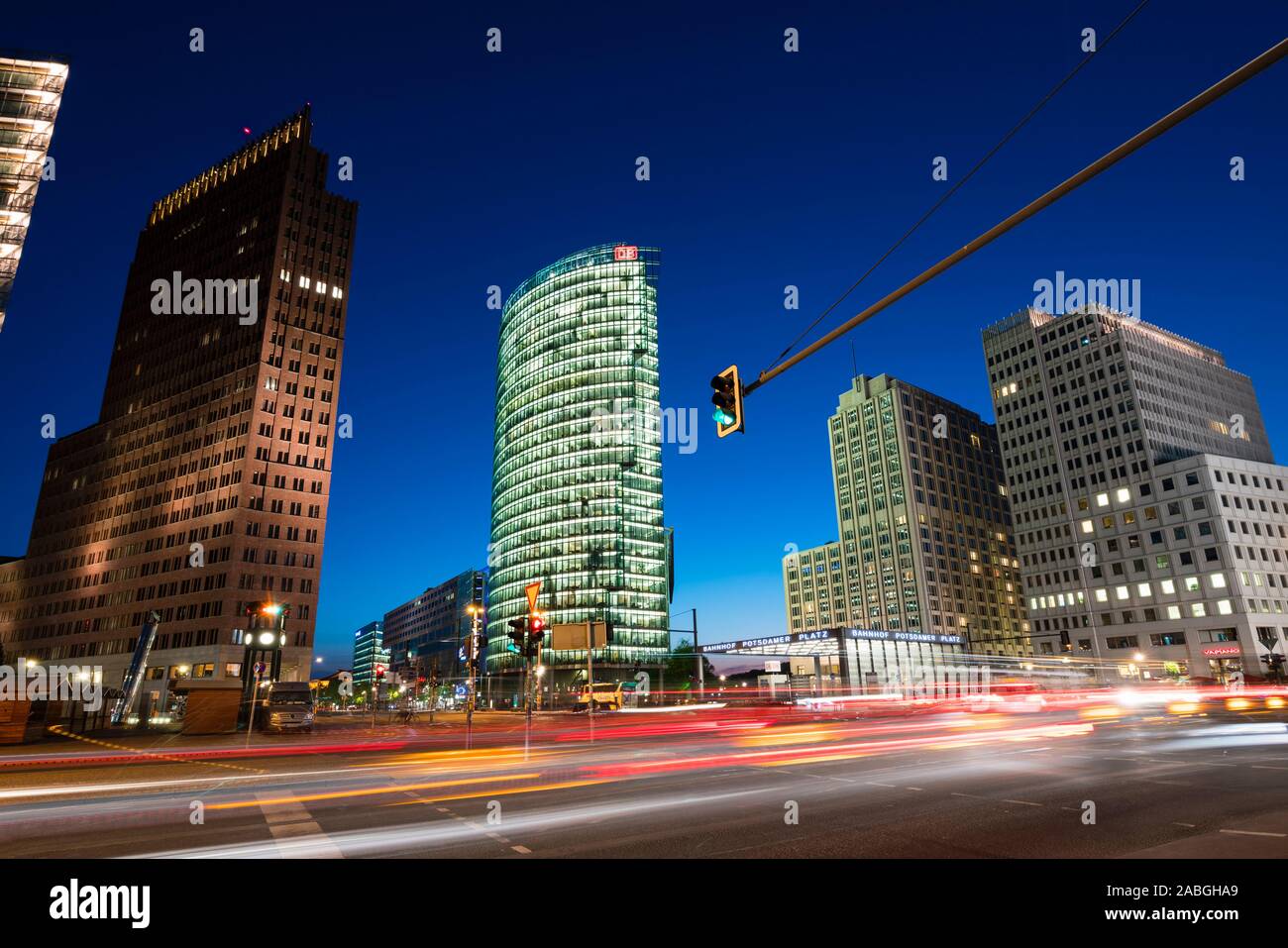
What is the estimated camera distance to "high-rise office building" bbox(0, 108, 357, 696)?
285 feet

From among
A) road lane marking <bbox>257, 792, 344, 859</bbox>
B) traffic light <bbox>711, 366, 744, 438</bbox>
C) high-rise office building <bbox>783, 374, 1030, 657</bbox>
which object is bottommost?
road lane marking <bbox>257, 792, 344, 859</bbox>

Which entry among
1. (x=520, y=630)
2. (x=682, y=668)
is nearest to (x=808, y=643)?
(x=682, y=668)

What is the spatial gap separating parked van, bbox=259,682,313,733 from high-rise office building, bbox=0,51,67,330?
152 feet

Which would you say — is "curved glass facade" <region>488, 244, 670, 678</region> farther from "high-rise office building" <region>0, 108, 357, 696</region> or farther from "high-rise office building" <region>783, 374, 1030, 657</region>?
"high-rise office building" <region>783, 374, 1030, 657</region>

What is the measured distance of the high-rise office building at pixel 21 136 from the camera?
191 feet

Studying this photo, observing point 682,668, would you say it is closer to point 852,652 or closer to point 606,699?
point 852,652

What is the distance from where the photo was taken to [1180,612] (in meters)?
93.1

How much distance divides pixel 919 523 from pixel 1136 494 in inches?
1938

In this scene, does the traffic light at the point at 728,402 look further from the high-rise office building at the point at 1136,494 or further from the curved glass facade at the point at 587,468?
the curved glass facade at the point at 587,468

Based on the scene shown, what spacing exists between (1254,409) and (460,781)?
16545 centimetres

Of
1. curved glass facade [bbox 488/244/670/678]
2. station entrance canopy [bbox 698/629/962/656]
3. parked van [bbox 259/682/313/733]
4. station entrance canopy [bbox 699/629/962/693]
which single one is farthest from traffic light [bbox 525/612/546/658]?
curved glass facade [bbox 488/244/670/678]
